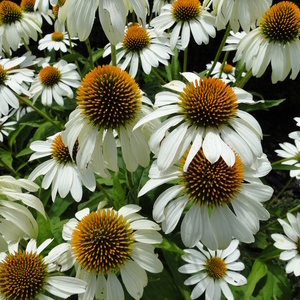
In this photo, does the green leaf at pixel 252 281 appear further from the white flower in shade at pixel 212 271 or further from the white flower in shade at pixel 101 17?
the white flower in shade at pixel 101 17

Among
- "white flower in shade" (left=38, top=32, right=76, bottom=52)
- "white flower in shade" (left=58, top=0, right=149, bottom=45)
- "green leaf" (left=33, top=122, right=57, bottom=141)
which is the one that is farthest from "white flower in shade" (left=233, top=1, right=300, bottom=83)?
"white flower in shade" (left=38, top=32, right=76, bottom=52)

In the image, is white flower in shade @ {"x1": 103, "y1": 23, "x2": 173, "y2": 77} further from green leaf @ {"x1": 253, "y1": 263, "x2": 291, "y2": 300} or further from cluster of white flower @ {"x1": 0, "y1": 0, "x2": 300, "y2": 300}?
green leaf @ {"x1": 253, "y1": 263, "x2": 291, "y2": 300}

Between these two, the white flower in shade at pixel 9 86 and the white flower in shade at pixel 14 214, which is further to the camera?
the white flower in shade at pixel 9 86

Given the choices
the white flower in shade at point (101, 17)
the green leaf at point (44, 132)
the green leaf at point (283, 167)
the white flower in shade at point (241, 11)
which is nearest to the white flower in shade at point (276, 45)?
the white flower in shade at point (241, 11)

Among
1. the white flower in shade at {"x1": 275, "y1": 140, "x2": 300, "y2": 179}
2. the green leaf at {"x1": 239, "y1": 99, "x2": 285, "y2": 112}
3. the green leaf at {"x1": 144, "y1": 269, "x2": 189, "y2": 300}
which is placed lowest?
the green leaf at {"x1": 144, "y1": 269, "x2": 189, "y2": 300}

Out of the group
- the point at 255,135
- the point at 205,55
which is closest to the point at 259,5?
the point at 255,135

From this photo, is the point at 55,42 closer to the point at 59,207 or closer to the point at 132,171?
the point at 59,207
